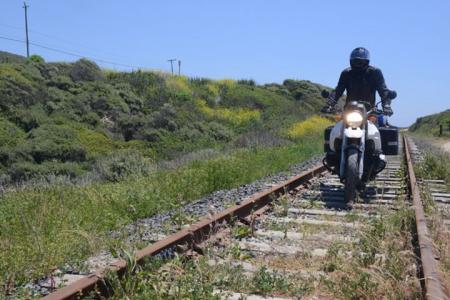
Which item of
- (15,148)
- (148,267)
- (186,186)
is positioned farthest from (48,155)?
(148,267)

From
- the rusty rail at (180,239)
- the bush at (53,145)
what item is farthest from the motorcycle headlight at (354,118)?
the bush at (53,145)

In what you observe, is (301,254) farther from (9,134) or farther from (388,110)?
(9,134)

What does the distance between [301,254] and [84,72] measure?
28424 mm

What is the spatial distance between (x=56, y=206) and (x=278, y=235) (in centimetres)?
261

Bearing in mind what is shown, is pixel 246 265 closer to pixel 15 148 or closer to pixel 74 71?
pixel 15 148

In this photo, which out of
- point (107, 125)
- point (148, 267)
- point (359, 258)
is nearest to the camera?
point (148, 267)

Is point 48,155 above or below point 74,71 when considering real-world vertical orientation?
below

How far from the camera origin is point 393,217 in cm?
580

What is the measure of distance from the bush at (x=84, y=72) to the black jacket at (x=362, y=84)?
943 inches

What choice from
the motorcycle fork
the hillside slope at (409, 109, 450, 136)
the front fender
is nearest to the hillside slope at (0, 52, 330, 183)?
the motorcycle fork

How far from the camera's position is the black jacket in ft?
27.7

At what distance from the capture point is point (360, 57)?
8.35 meters

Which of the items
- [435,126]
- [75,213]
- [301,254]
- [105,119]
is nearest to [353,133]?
[301,254]

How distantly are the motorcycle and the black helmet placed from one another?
26.0 inches
